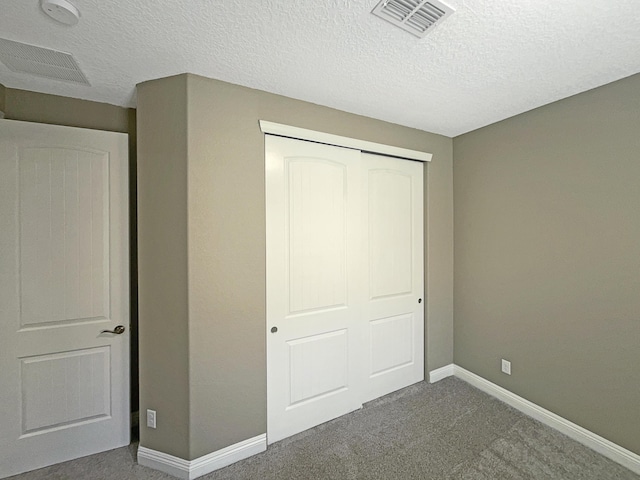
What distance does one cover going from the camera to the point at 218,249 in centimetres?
176

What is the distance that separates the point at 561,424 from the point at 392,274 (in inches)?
62.8

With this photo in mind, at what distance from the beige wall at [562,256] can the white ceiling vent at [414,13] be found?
1470 millimetres

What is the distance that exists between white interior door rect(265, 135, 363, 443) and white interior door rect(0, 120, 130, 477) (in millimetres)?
1035

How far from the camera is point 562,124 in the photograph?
2059mm

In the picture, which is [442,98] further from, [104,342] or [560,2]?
[104,342]

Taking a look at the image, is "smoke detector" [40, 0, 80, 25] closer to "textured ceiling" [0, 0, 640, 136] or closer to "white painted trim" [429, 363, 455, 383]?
"textured ceiling" [0, 0, 640, 136]

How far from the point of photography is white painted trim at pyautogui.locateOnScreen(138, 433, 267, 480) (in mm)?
1661

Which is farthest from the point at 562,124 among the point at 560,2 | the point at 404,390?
the point at 404,390

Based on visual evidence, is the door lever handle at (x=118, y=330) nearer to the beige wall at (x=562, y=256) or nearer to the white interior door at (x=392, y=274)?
the white interior door at (x=392, y=274)

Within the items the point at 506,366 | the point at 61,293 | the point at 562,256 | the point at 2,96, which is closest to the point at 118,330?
the point at 61,293

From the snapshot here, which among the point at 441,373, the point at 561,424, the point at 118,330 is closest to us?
the point at 118,330

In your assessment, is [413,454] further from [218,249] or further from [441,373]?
[218,249]

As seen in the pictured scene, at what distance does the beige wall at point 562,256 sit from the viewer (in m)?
1.76

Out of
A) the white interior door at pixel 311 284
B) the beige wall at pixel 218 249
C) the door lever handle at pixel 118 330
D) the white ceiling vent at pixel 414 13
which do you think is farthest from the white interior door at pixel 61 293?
the white ceiling vent at pixel 414 13
